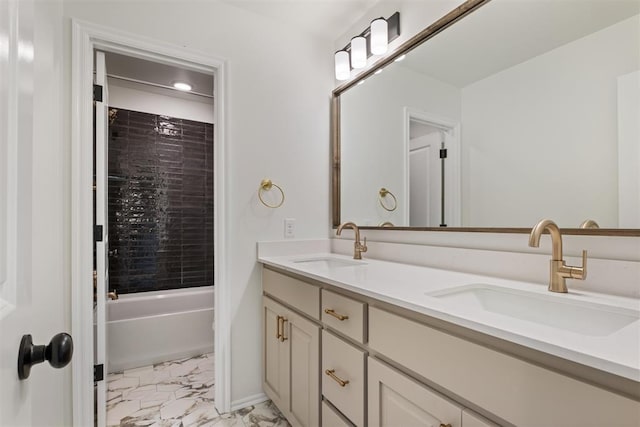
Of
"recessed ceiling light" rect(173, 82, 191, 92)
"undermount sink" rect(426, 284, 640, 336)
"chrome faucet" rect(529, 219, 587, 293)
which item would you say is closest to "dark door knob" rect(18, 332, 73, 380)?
"undermount sink" rect(426, 284, 640, 336)

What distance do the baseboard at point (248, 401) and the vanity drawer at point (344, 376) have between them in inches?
31.3

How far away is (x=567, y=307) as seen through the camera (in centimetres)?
93

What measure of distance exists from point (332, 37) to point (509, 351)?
222 cm

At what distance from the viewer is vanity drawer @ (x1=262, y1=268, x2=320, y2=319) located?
138cm

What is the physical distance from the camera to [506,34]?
1302mm

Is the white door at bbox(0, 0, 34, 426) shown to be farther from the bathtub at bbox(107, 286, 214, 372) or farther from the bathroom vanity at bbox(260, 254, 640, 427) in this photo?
the bathtub at bbox(107, 286, 214, 372)

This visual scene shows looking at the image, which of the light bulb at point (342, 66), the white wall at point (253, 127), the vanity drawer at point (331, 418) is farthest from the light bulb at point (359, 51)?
the vanity drawer at point (331, 418)

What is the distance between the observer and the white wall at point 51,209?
2.68 feet

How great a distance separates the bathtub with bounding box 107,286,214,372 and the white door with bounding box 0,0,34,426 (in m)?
2.12

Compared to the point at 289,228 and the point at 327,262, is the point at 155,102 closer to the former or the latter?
the point at 289,228

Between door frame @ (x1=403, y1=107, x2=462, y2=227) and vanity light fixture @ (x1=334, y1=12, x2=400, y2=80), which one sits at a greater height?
vanity light fixture @ (x1=334, y1=12, x2=400, y2=80)

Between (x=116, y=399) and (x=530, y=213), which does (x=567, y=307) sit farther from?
(x=116, y=399)

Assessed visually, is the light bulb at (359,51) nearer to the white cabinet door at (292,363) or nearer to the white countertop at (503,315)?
the white countertop at (503,315)

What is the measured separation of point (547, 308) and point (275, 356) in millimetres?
1338
